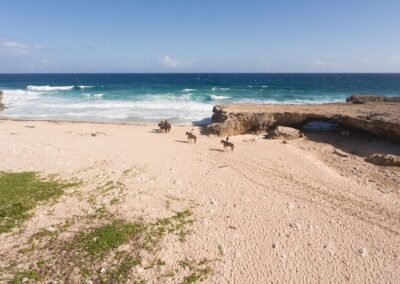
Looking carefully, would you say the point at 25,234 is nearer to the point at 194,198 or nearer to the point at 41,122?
the point at 194,198

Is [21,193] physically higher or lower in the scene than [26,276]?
higher

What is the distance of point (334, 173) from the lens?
51.8 ft

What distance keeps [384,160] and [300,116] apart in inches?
301

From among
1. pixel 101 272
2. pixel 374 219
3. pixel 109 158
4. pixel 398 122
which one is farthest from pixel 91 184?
pixel 398 122

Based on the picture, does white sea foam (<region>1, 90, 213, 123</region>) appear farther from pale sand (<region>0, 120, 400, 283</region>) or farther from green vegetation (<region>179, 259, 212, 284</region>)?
green vegetation (<region>179, 259, 212, 284</region>)

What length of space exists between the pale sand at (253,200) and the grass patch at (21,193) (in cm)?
55

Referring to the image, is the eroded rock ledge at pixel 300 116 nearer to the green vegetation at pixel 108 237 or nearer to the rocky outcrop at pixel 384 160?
the rocky outcrop at pixel 384 160

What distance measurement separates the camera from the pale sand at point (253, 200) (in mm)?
9078

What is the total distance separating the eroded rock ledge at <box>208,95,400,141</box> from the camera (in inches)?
789

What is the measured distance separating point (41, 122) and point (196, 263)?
25.5m

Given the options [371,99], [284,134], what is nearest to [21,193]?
[284,134]

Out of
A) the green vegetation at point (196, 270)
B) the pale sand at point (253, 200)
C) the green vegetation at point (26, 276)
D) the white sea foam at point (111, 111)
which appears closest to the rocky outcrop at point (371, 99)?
the pale sand at point (253, 200)

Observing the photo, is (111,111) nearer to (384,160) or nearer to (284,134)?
(284,134)

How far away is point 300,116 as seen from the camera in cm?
2359
